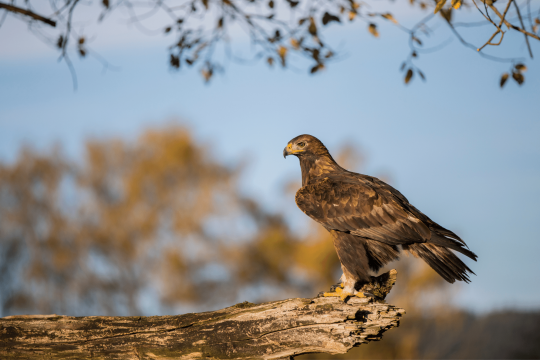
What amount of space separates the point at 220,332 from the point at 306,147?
254 centimetres

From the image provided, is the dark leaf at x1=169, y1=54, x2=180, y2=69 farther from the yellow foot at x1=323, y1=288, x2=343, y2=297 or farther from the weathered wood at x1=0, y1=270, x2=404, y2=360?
the yellow foot at x1=323, y1=288, x2=343, y2=297

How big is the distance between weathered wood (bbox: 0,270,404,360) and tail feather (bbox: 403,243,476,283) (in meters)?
0.45

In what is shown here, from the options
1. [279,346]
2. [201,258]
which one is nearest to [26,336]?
[279,346]

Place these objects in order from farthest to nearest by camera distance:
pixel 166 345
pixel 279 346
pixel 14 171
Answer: pixel 14 171 → pixel 166 345 → pixel 279 346

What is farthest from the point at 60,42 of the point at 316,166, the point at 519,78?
the point at 519,78

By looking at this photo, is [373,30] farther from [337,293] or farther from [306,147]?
[337,293]

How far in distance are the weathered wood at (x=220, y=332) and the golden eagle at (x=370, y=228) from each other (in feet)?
1.12

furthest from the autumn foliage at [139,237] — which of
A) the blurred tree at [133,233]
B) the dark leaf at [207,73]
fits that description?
the dark leaf at [207,73]

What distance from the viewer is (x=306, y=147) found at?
581 centimetres

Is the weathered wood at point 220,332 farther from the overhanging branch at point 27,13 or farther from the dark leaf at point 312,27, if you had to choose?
the overhanging branch at point 27,13

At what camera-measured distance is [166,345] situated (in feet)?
15.2

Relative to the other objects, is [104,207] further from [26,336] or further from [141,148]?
[26,336]

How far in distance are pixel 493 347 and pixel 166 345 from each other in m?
25.3

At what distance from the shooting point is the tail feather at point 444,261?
15.4ft
